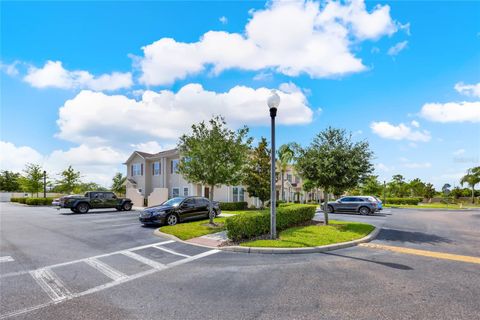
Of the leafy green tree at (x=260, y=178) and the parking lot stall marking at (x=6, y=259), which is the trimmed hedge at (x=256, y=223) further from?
the leafy green tree at (x=260, y=178)

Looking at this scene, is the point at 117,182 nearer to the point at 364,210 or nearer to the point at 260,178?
the point at 260,178

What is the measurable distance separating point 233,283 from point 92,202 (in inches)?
856

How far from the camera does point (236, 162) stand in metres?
13.2

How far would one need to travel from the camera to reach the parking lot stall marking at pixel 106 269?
591cm

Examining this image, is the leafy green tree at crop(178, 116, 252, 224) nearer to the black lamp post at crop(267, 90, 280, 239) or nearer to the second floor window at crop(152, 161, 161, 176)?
the black lamp post at crop(267, 90, 280, 239)

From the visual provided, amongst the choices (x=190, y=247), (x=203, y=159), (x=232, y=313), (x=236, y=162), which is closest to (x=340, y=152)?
(x=236, y=162)

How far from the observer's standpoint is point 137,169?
3334cm

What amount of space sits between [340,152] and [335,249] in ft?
17.7

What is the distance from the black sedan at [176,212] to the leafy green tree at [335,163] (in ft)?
20.4

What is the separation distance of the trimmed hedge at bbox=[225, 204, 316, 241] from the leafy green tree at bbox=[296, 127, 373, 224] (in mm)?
2030

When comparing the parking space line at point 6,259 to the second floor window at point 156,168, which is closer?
the parking space line at point 6,259

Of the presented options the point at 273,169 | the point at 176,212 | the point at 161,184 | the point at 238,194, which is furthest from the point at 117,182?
the point at 273,169

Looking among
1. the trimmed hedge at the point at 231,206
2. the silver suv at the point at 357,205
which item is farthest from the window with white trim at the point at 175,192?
the silver suv at the point at 357,205

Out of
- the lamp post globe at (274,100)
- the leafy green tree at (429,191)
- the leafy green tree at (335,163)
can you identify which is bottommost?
the leafy green tree at (429,191)
